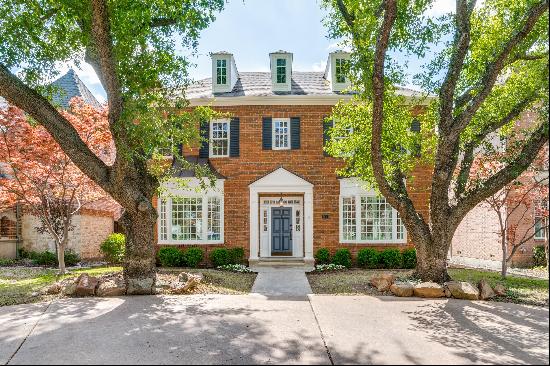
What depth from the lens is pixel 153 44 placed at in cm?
941

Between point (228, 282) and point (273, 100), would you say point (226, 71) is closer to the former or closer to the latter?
point (273, 100)

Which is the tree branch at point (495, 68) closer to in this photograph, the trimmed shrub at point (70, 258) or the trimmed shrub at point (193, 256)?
the trimmed shrub at point (193, 256)

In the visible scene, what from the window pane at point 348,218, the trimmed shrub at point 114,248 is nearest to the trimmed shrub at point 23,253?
the trimmed shrub at point 114,248

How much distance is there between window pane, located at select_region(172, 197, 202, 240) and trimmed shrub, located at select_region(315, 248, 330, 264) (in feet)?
14.4

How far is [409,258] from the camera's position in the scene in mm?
13930

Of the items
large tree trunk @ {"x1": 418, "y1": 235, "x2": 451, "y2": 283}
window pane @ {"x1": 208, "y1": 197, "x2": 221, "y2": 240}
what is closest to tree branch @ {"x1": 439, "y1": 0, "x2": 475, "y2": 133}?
large tree trunk @ {"x1": 418, "y1": 235, "x2": 451, "y2": 283}

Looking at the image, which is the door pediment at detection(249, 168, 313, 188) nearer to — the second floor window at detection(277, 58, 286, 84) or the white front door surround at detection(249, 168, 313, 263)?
the white front door surround at detection(249, 168, 313, 263)

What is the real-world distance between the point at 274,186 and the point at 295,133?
209cm

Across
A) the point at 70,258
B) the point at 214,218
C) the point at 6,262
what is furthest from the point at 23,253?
the point at 214,218

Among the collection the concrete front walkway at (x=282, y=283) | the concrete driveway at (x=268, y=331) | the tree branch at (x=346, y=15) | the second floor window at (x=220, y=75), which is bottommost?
the concrete front walkway at (x=282, y=283)

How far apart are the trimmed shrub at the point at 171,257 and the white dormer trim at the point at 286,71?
6937 millimetres

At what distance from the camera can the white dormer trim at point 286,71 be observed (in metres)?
15.0

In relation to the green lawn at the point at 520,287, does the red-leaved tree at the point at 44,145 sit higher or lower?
higher

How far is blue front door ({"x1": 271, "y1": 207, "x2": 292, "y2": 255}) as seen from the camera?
15.8m
